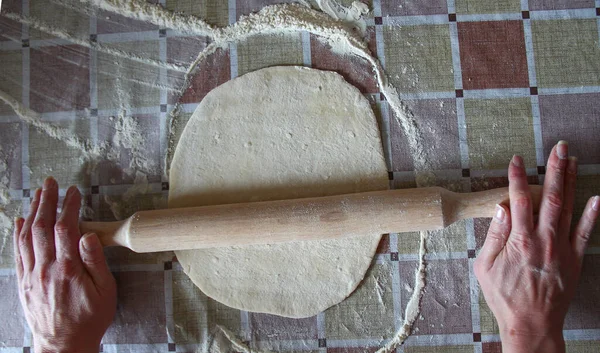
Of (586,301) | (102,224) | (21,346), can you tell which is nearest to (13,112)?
(102,224)

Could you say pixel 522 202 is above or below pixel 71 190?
below

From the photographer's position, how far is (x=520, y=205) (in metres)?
1.23

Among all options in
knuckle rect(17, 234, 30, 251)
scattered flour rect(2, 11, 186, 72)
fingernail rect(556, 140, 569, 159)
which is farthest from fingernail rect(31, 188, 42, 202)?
fingernail rect(556, 140, 569, 159)

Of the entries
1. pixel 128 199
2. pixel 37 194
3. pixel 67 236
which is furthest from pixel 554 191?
pixel 37 194

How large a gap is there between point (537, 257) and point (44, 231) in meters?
1.46

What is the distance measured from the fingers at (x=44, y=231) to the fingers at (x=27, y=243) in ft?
0.07

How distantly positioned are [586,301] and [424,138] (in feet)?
2.32

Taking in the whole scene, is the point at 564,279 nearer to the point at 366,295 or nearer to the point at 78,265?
the point at 366,295

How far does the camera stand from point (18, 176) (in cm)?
149

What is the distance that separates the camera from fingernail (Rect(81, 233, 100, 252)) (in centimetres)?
130

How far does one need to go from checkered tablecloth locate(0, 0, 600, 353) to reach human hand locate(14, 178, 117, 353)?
0.31 ft

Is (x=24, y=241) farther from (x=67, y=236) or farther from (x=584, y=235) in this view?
(x=584, y=235)

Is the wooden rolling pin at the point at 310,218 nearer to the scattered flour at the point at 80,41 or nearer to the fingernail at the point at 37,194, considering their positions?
the fingernail at the point at 37,194

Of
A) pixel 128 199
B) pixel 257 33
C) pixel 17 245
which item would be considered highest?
pixel 257 33
